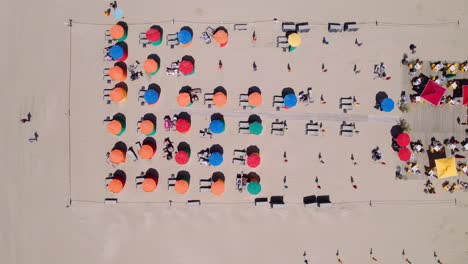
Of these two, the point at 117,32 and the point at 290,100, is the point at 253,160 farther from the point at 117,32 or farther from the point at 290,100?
the point at 117,32

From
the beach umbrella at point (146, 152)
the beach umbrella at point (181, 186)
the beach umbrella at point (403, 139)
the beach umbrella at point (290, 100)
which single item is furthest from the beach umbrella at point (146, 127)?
the beach umbrella at point (403, 139)

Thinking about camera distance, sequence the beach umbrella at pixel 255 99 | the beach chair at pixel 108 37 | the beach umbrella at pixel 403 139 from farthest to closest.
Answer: the beach chair at pixel 108 37
the beach umbrella at pixel 255 99
the beach umbrella at pixel 403 139

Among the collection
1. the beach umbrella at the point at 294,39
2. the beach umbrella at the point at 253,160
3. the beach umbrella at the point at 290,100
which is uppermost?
the beach umbrella at the point at 294,39

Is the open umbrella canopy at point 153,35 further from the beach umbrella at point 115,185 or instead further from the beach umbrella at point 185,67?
the beach umbrella at point 115,185

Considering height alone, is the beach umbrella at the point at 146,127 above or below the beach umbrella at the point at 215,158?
above

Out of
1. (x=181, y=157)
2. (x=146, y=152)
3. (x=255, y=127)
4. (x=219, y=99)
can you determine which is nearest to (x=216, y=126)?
(x=219, y=99)

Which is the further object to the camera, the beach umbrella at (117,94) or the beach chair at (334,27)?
the beach chair at (334,27)

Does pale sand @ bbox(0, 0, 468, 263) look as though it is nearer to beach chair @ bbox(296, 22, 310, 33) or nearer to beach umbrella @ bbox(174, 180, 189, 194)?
beach chair @ bbox(296, 22, 310, 33)

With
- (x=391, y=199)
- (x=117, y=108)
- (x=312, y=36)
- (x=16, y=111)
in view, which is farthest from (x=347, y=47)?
(x=16, y=111)
